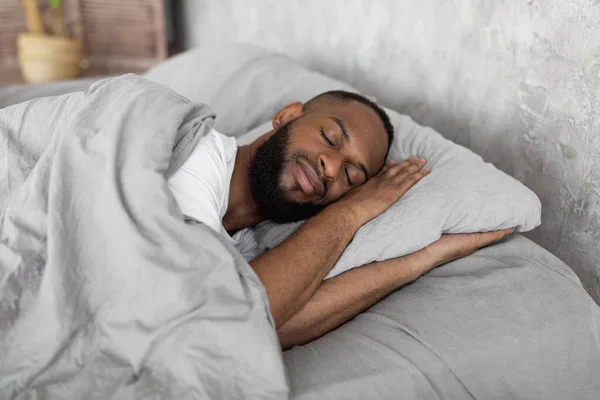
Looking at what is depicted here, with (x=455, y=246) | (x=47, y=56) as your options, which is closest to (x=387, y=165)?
(x=455, y=246)

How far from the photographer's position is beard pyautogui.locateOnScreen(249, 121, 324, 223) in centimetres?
127

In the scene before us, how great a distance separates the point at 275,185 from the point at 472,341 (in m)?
0.52

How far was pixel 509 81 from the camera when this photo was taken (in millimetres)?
1396

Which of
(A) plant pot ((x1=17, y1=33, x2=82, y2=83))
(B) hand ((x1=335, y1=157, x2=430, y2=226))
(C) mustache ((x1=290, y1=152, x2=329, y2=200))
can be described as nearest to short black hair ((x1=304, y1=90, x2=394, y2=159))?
(B) hand ((x1=335, y1=157, x2=430, y2=226))

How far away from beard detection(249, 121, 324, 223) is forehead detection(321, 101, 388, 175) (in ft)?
0.46

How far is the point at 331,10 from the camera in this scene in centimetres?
204

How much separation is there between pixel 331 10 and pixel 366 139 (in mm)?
858

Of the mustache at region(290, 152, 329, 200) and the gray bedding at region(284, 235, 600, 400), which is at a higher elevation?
the mustache at region(290, 152, 329, 200)

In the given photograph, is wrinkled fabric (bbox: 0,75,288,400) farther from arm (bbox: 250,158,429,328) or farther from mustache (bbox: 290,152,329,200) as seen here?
mustache (bbox: 290,152,329,200)

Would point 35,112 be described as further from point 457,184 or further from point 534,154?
point 534,154

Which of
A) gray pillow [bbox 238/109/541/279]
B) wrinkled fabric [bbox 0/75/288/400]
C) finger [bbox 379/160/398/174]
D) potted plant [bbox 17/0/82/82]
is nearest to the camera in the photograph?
wrinkled fabric [bbox 0/75/288/400]

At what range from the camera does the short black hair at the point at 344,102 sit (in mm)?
1447

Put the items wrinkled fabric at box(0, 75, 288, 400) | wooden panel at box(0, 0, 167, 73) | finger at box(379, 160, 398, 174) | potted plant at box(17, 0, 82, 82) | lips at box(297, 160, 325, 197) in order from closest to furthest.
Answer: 1. wrinkled fabric at box(0, 75, 288, 400)
2. lips at box(297, 160, 325, 197)
3. finger at box(379, 160, 398, 174)
4. potted plant at box(17, 0, 82, 82)
5. wooden panel at box(0, 0, 167, 73)

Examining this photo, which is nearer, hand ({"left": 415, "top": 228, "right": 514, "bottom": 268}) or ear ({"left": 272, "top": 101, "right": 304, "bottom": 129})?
hand ({"left": 415, "top": 228, "right": 514, "bottom": 268})
